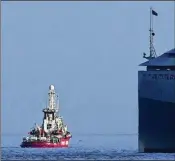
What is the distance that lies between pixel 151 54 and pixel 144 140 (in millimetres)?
8400

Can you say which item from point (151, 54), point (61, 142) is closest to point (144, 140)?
point (151, 54)

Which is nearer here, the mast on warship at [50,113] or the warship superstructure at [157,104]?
the warship superstructure at [157,104]

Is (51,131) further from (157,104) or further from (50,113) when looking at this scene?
(157,104)

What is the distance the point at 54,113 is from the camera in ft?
507

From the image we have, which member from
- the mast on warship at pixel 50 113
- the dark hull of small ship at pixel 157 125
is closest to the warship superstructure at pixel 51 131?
the mast on warship at pixel 50 113

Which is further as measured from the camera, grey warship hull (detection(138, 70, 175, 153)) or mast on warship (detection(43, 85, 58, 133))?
mast on warship (detection(43, 85, 58, 133))

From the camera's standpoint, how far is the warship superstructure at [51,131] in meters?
151

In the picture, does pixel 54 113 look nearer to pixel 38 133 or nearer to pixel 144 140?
pixel 38 133

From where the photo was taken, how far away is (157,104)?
103m

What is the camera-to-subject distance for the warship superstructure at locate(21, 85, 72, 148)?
151m

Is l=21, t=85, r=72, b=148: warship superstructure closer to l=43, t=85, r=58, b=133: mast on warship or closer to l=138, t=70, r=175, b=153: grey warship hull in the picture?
l=43, t=85, r=58, b=133: mast on warship

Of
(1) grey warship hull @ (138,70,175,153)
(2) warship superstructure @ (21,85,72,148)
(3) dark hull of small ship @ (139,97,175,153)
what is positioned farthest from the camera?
(2) warship superstructure @ (21,85,72,148)

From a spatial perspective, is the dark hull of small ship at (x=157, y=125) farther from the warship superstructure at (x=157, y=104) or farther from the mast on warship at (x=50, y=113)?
the mast on warship at (x=50, y=113)

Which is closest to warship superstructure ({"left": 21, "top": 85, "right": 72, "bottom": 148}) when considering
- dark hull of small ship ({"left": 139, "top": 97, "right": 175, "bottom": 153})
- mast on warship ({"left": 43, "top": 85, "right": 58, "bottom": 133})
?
mast on warship ({"left": 43, "top": 85, "right": 58, "bottom": 133})
